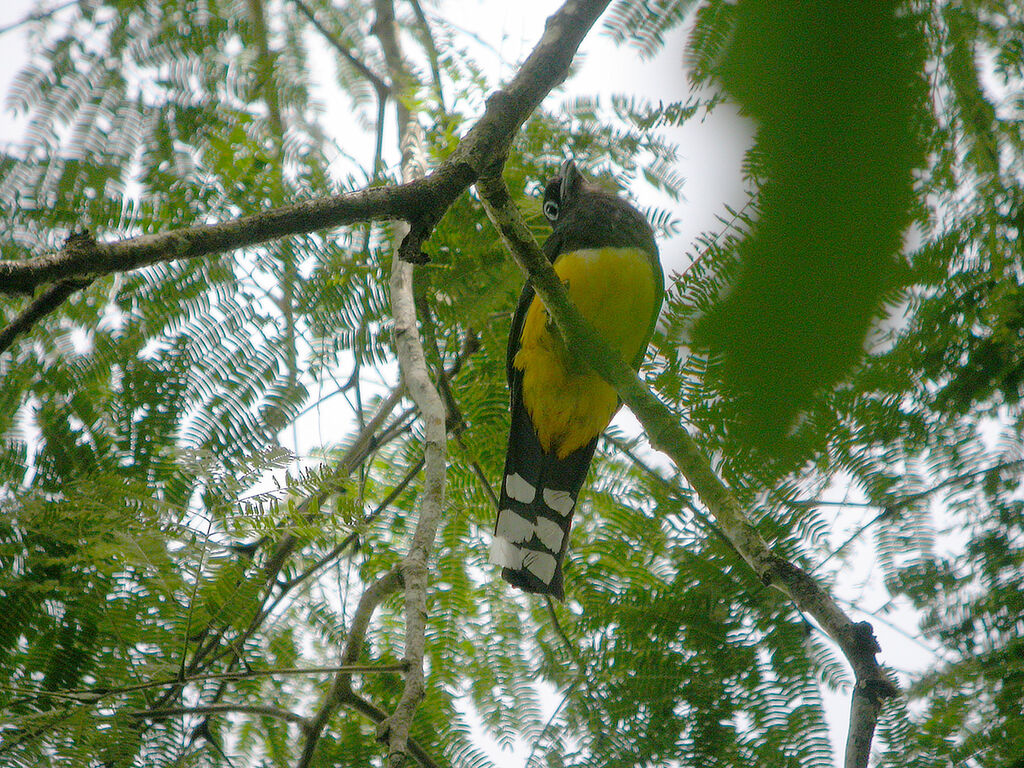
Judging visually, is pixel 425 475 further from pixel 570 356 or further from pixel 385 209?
pixel 385 209

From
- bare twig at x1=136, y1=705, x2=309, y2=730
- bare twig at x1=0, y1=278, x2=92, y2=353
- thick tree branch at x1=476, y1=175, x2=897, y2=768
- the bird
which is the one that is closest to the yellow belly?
the bird

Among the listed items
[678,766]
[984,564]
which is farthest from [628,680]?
[984,564]

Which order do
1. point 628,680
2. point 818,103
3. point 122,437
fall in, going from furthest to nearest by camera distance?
point 122,437 < point 628,680 < point 818,103

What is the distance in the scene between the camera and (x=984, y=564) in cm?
224

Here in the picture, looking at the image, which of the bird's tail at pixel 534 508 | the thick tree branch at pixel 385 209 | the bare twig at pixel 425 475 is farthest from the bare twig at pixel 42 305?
the bird's tail at pixel 534 508

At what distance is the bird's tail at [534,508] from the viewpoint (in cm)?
297

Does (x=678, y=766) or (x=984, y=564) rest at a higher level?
(x=984, y=564)

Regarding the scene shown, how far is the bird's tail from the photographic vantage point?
297 centimetres

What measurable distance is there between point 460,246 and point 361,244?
1.35 ft

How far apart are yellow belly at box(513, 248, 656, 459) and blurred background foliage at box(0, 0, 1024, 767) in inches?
7.2

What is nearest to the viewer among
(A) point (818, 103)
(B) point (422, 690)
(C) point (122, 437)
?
(A) point (818, 103)

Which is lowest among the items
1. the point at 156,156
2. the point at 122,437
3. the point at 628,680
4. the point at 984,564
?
the point at 628,680

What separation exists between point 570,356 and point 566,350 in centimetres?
13

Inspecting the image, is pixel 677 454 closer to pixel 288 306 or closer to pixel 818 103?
pixel 818 103
